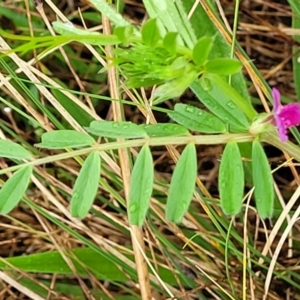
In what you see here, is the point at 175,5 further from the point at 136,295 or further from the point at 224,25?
the point at 136,295

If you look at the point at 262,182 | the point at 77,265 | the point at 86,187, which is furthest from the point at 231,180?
the point at 77,265

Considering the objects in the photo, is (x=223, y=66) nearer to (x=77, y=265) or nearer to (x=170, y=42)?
(x=170, y=42)

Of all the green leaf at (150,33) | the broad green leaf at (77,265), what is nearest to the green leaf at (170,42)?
the green leaf at (150,33)

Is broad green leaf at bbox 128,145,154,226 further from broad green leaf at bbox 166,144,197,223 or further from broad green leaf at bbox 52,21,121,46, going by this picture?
broad green leaf at bbox 52,21,121,46

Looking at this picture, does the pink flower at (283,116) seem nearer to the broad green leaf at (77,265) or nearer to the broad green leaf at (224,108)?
the broad green leaf at (224,108)

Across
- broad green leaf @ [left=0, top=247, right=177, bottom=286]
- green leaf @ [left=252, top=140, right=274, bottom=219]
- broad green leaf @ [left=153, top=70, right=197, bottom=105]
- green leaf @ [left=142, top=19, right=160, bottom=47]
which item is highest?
green leaf @ [left=142, top=19, right=160, bottom=47]

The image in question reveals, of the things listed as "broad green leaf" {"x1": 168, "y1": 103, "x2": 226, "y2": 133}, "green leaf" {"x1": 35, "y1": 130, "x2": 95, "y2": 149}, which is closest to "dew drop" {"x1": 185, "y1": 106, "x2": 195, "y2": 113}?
"broad green leaf" {"x1": 168, "y1": 103, "x2": 226, "y2": 133}
